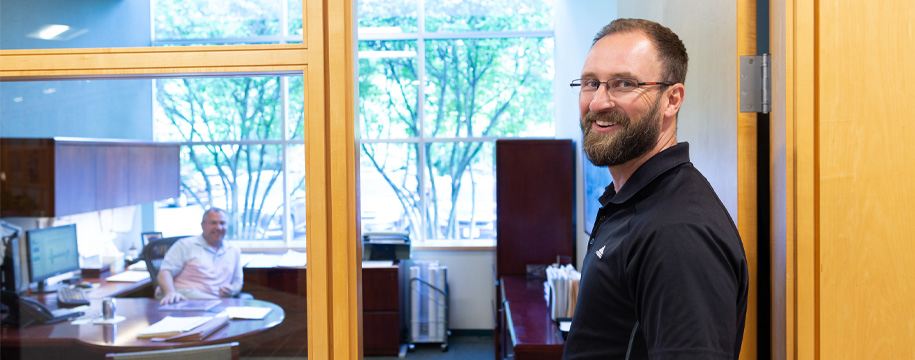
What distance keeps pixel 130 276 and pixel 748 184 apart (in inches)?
49.6

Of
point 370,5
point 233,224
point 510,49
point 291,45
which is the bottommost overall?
point 233,224

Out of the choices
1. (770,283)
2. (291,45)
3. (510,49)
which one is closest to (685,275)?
(770,283)

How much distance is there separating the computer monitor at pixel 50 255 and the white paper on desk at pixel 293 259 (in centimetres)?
45

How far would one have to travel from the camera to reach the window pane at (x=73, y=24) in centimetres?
112

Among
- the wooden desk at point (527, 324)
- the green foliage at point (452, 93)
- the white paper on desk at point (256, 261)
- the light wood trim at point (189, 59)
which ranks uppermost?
the green foliage at point (452, 93)

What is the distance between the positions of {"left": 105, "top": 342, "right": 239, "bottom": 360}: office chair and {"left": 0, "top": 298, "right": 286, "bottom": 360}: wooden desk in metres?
0.01

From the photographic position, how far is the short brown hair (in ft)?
3.94

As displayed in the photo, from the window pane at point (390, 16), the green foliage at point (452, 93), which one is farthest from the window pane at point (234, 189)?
the window pane at point (390, 16)

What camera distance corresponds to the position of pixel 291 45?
1123mm

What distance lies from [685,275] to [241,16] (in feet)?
2.82

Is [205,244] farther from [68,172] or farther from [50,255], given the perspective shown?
[68,172]

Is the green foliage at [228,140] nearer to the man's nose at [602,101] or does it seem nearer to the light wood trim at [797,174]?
the man's nose at [602,101]

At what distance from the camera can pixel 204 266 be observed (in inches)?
49.4

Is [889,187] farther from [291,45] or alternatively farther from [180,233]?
[180,233]
